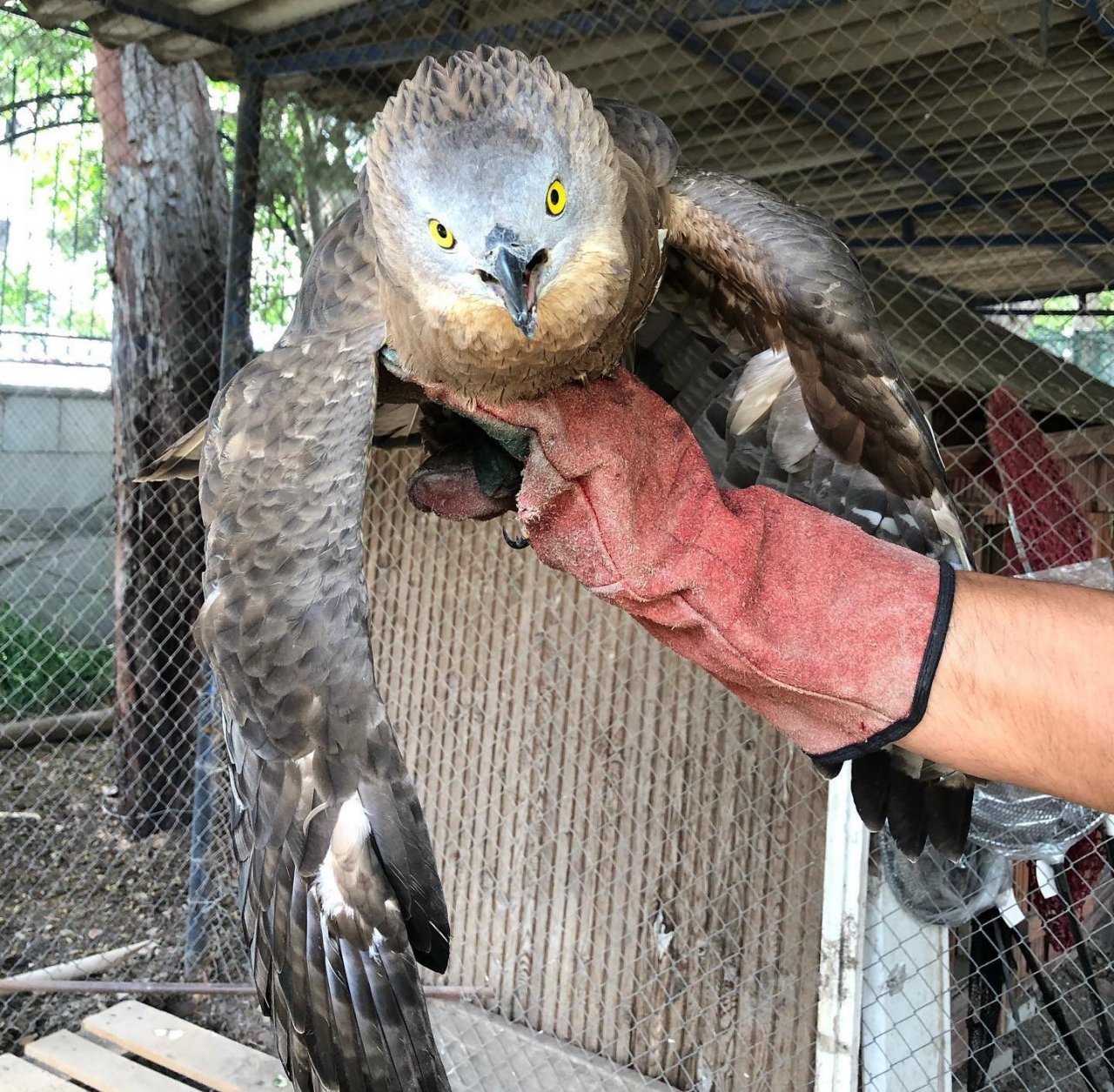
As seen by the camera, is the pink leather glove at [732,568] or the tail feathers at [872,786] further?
the tail feathers at [872,786]

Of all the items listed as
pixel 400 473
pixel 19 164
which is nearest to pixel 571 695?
pixel 400 473

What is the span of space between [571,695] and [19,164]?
234 inches

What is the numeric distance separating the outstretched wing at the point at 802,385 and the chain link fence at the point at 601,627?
2.19 ft

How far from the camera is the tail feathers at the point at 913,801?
106 inches

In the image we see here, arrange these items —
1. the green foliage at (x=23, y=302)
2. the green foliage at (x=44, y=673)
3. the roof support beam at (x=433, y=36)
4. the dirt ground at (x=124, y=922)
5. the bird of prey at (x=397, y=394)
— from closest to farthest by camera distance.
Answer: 1. the bird of prey at (x=397, y=394)
2. the roof support beam at (x=433, y=36)
3. the dirt ground at (x=124, y=922)
4. the green foliage at (x=23, y=302)
5. the green foliage at (x=44, y=673)

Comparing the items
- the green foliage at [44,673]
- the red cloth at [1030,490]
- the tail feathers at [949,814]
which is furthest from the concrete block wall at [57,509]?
the tail feathers at [949,814]

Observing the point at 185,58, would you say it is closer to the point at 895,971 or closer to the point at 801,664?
the point at 801,664

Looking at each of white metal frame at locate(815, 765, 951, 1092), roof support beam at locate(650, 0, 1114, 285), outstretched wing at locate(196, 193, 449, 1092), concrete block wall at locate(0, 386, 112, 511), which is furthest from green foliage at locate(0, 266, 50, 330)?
white metal frame at locate(815, 765, 951, 1092)

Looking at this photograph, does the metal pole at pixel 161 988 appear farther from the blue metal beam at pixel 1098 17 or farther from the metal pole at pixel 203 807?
the blue metal beam at pixel 1098 17

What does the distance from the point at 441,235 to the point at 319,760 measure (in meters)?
1.12

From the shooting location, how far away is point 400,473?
4.70 metres

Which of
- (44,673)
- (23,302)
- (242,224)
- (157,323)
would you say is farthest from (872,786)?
(44,673)

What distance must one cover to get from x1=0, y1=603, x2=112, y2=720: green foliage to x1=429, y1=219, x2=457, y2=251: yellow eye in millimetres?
7306

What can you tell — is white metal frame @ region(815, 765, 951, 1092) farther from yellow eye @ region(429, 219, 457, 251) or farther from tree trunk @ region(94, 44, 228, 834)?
tree trunk @ region(94, 44, 228, 834)
